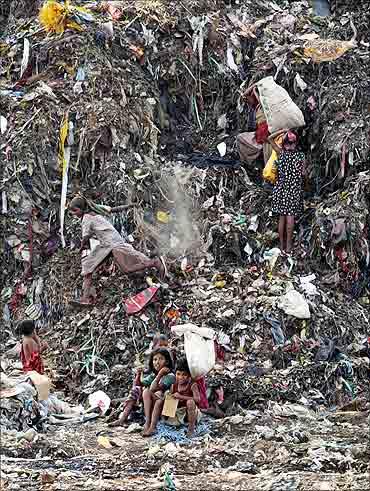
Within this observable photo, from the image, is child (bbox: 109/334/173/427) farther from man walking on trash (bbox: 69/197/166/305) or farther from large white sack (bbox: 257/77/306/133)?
large white sack (bbox: 257/77/306/133)

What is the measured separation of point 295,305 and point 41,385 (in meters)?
2.15

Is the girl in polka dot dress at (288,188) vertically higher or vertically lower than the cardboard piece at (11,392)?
higher

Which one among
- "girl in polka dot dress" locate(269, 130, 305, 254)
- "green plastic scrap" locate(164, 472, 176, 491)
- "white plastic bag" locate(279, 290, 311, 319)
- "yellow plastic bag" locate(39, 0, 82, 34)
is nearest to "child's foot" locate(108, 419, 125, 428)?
"green plastic scrap" locate(164, 472, 176, 491)

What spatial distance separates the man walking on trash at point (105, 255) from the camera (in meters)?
7.06

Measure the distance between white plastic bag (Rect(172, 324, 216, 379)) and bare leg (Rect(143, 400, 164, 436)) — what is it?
0.29m

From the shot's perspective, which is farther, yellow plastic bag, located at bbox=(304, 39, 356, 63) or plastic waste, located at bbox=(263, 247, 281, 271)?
yellow plastic bag, located at bbox=(304, 39, 356, 63)

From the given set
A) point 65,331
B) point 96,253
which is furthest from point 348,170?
point 65,331

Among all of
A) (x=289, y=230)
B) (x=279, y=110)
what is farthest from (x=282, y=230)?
(x=279, y=110)

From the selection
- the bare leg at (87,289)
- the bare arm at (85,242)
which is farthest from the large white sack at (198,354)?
the bare arm at (85,242)

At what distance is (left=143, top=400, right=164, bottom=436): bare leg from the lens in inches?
219

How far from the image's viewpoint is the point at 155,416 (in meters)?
5.59

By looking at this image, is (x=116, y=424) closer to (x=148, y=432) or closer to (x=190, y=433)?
(x=148, y=432)

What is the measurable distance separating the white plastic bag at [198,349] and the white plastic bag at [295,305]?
3.44ft

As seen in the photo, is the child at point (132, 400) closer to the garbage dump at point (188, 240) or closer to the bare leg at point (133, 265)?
the garbage dump at point (188, 240)
